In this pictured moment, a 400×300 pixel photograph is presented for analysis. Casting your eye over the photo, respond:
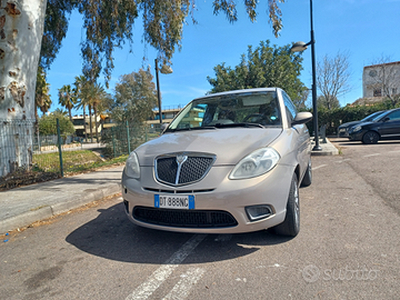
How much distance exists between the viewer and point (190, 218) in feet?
8.31

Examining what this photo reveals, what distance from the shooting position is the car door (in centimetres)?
1162

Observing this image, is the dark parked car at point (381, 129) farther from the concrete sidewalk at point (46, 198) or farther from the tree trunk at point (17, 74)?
the tree trunk at point (17, 74)

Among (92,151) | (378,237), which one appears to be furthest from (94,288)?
(92,151)

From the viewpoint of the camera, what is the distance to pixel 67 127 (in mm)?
51281

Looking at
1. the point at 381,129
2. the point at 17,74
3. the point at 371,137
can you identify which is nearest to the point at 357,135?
the point at 371,137

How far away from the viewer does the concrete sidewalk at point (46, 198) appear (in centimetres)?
387

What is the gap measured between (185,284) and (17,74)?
265 inches

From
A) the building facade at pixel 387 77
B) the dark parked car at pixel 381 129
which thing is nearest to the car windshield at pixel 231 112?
the dark parked car at pixel 381 129

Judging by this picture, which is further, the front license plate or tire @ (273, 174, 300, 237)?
tire @ (273, 174, 300, 237)

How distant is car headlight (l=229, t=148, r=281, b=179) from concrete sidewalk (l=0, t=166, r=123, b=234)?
3.21m

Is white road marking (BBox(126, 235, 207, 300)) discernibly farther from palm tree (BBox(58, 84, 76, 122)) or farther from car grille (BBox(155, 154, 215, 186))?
palm tree (BBox(58, 84, 76, 122))

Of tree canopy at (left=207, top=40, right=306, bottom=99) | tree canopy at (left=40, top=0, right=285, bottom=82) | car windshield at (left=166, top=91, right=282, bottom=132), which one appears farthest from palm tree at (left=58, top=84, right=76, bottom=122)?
car windshield at (left=166, top=91, right=282, bottom=132)

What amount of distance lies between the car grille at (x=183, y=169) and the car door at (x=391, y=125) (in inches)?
478

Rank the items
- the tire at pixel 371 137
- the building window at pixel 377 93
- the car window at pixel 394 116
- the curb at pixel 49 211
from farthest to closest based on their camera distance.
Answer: the building window at pixel 377 93 < the tire at pixel 371 137 < the car window at pixel 394 116 < the curb at pixel 49 211
